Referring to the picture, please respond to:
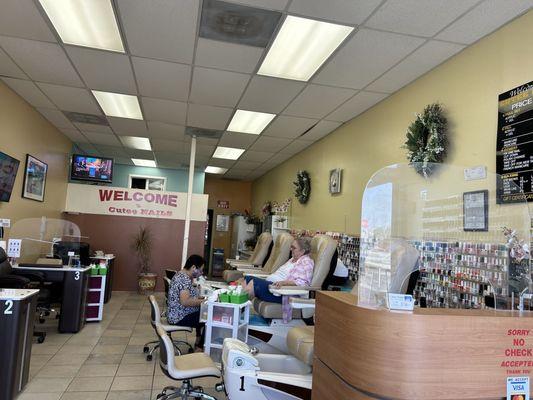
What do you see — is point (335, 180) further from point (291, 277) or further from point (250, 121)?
point (291, 277)

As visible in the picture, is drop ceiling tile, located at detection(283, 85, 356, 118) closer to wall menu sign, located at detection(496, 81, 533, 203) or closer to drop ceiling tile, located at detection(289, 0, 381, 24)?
drop ceiling tile, located at detection(289, 0, 381, 24)

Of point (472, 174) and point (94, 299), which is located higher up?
point (472, 174)

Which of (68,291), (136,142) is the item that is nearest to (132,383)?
(68,291)

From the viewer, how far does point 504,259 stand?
2156mm

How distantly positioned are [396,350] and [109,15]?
323cm

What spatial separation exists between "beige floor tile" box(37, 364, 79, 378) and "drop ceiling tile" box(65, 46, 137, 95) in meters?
2.98

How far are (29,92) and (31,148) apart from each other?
106cm

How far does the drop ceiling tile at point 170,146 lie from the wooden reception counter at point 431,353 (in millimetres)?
6083

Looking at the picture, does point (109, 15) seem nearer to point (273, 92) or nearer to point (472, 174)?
point (273, 92)

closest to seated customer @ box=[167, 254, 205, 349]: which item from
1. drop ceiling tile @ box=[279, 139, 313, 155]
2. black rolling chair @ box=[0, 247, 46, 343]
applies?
black rolling chair @ box=[0, 247, 46, 343]

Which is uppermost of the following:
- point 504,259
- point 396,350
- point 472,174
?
point 472,174

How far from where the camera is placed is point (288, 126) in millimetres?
5852

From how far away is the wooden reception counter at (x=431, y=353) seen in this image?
166 centimetres

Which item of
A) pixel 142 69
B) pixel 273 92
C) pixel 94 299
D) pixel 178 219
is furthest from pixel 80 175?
pixel 273 92
